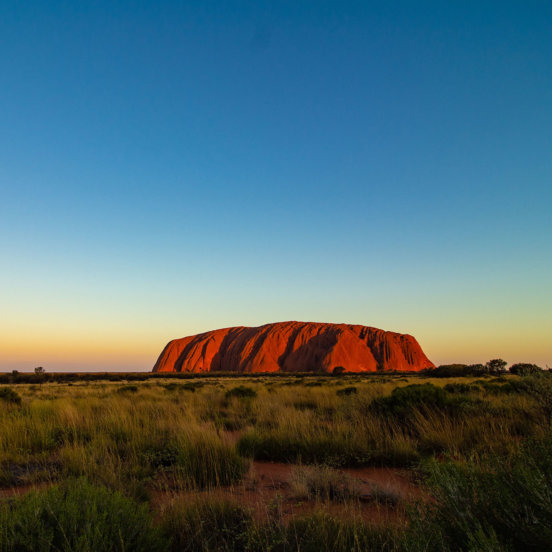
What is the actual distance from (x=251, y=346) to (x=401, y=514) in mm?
71857

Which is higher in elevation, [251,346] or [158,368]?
[251,346]

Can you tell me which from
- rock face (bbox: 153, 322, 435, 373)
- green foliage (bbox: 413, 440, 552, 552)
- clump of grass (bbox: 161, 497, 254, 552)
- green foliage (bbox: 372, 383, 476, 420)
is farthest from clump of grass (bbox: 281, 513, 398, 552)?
rock face (bbox: 153, 322, 435, 373)

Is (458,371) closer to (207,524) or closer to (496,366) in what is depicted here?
(496,366)

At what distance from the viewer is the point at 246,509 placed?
3.32m

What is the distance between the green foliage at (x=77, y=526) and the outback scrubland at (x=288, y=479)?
1 centimetres

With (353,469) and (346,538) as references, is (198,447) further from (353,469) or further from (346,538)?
(346,538)

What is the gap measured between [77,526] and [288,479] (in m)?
2.65

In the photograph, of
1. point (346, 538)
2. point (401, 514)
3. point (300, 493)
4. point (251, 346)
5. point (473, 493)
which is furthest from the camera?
point (251, 346)

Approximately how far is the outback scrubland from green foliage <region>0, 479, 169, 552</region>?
0.04 feet

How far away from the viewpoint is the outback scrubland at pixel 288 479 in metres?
2.16

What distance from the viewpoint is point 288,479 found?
14.6 ft

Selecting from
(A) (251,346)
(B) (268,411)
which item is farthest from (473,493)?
(A) (251,346)

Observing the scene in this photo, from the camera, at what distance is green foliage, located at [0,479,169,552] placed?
2197 millimetres

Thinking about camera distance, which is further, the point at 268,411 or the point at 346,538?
the point at 268,411
